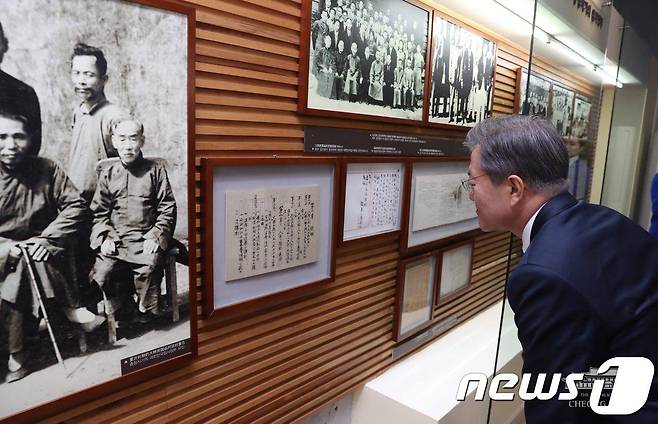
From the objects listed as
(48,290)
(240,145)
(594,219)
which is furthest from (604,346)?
(48,290)

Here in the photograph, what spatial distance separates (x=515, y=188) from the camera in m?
1.57

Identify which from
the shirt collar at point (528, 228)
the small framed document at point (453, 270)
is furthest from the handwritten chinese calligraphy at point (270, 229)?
the small framed document at point (453, 270)

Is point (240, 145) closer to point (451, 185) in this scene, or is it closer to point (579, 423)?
point (579, 423)

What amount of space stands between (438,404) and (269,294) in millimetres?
1279

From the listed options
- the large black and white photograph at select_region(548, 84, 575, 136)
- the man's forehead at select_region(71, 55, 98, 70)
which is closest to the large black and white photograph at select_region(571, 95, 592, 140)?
the large black and white photograph at select_region(548, 84, 575, 136)

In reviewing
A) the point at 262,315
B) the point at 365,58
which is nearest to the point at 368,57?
the point at 365,58

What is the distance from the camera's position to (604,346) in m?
1.26

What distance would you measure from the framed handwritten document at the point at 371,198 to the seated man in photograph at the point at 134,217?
3.04ft

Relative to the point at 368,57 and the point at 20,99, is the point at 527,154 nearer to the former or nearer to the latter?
the point at 368,57

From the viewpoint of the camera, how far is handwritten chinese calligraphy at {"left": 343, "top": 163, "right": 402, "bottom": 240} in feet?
7.39

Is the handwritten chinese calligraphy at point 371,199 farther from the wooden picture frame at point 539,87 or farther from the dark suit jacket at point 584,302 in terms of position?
the wooden picture frame at point 539,87

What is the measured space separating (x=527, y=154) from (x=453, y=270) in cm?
190

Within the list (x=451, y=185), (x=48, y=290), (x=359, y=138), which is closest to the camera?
(x=48, y=290)

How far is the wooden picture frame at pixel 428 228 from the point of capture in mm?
2664
